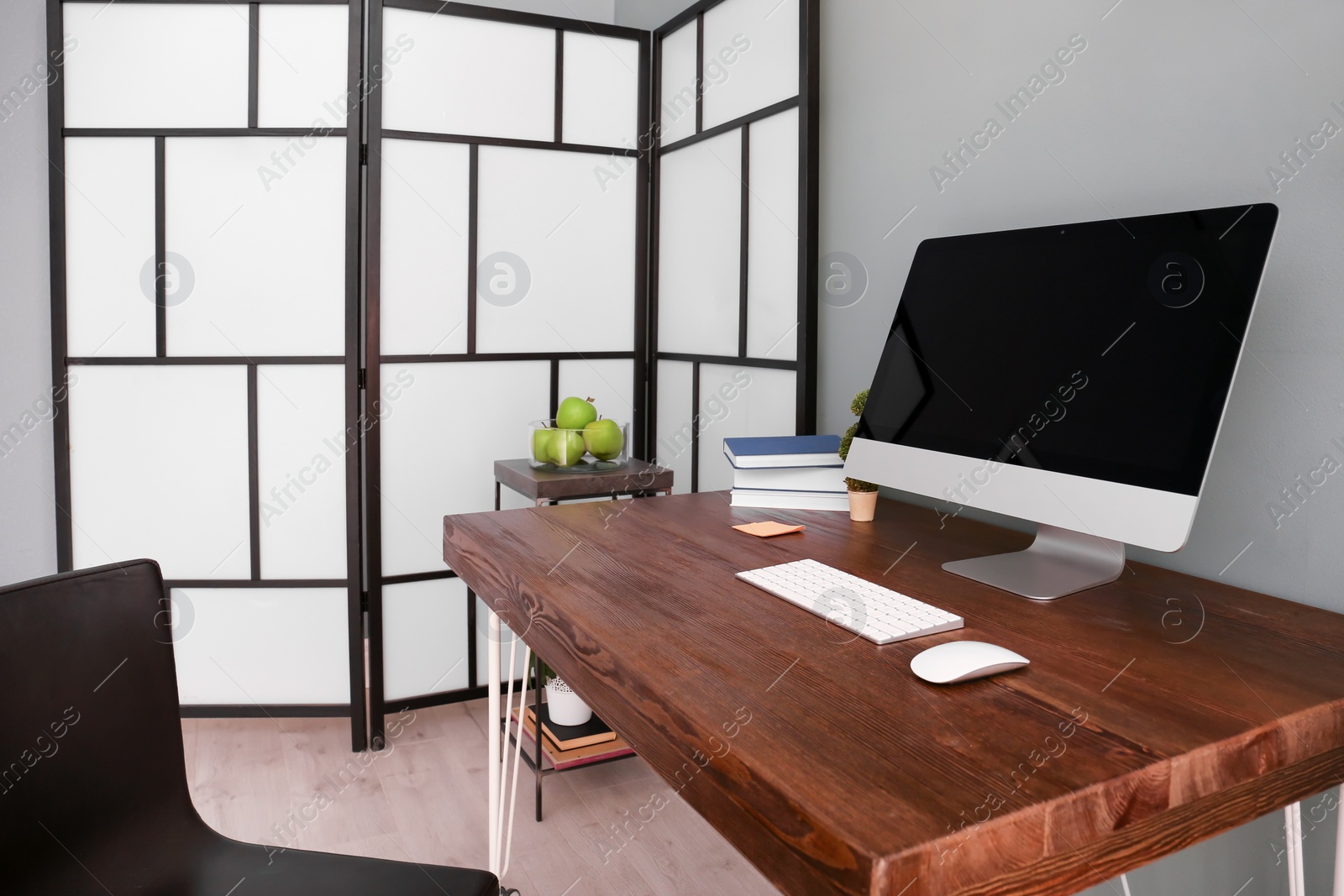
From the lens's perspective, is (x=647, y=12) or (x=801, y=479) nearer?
(x=801, y=479)

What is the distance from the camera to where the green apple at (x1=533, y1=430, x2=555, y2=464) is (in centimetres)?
223

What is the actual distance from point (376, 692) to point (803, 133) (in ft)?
5.98

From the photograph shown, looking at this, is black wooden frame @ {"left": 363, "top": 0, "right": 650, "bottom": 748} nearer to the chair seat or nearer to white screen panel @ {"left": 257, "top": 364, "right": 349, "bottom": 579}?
white screen panel @ {"left": 257, "top": 364, "right": 349, "bottom": 579}

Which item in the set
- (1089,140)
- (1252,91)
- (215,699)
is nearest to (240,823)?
(215,699)

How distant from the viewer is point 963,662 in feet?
2.71

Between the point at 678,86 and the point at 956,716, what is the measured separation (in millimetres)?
2138

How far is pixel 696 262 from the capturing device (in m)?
2.40

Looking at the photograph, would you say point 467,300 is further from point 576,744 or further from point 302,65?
point 576,744

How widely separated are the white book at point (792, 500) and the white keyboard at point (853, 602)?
1.34 feet

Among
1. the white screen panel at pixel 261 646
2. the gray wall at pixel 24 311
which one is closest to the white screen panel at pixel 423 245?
the white screen panel at pixel 261 646

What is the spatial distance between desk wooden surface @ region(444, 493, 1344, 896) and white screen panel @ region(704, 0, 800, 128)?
48.8 inches

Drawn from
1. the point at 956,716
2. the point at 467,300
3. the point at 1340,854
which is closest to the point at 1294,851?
the point at 1340,854

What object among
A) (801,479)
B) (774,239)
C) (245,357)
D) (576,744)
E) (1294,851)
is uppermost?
(774,239)

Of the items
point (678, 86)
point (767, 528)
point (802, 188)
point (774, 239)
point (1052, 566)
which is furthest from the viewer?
point (678, 86)
